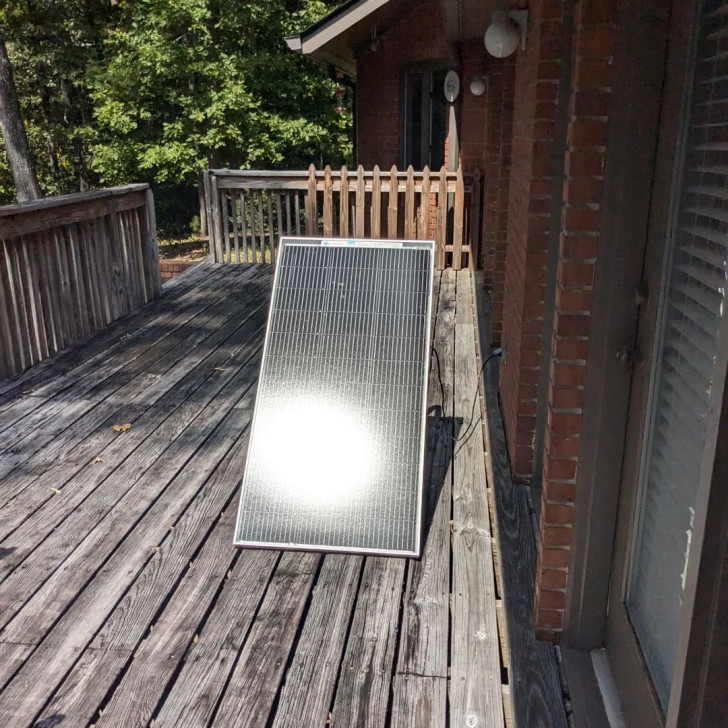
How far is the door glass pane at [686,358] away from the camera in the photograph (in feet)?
5.24

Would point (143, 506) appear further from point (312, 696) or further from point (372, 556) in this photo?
point (312, 696)

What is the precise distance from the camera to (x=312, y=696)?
7.63 ft

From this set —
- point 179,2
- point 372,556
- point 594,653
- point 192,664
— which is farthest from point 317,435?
point 179,2

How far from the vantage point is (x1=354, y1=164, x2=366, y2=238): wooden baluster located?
894cm

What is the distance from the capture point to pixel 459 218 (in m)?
8.78

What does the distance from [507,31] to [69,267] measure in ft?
12.4

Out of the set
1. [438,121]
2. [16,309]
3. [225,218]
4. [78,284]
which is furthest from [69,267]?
[438,121]

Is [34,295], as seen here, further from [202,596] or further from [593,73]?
[593,73]

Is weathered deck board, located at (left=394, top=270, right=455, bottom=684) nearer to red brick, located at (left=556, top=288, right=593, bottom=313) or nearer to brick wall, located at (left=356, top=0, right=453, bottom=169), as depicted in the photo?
red brick, located at (left=556, top=288, right=593, bottom=313)

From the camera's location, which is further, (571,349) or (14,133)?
(14,133)

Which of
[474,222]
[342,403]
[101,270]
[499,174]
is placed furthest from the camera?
[474,222]

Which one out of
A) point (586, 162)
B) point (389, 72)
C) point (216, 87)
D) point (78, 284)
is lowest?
point (78, 284)

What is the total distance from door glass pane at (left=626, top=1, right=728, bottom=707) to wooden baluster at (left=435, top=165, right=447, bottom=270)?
7.05 metres

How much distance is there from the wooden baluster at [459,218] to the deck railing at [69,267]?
11.4 feet
